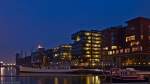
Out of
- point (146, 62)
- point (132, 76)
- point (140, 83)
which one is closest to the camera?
point (140, 83)

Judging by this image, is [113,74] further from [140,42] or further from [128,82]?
[140,42]

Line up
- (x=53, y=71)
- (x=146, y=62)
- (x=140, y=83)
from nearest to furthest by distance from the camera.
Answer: (x=140, y=83) → (x=53, y=71) → (x=146, y=62)

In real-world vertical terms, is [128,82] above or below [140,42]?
below

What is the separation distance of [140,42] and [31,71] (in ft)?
218

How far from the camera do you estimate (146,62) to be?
616ft

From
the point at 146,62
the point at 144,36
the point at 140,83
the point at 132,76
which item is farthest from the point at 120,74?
the point at 144,36

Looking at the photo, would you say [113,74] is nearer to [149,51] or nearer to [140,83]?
[140,83]

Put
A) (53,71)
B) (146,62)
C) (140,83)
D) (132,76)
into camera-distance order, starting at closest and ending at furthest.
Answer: (140,83), (132,76), (53,71), (146,62)

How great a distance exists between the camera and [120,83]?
79.4 metres

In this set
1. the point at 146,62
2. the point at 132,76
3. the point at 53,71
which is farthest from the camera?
the point at 146,62

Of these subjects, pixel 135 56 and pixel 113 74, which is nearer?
pixel 113 74

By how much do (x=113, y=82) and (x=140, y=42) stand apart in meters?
120

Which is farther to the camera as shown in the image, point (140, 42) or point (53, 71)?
point (140, 42)

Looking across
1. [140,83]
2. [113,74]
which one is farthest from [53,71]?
[140,83]
